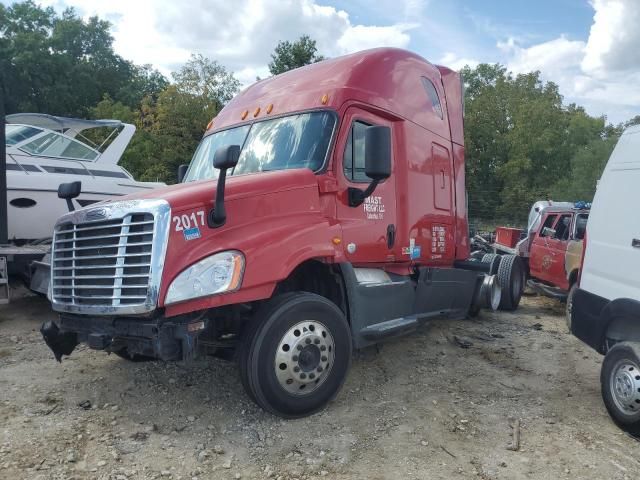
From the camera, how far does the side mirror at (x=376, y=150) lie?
477 centimetres

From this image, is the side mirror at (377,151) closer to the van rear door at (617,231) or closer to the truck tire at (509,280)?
the van rear door at (617,231)

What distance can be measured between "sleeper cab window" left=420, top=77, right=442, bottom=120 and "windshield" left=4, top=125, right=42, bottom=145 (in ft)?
20.3

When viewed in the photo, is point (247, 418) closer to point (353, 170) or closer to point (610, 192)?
point (353, 170)

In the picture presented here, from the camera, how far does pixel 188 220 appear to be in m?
4.04

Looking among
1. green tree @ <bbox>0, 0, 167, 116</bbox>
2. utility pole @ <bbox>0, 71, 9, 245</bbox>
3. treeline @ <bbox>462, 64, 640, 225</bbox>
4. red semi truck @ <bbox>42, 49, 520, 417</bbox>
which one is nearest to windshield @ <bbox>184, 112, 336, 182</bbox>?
red semi truck @ <bbox>42, 49, 520, 417</bbox>

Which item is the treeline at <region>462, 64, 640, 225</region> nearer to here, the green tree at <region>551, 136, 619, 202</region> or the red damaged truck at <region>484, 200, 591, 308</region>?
the green tree at <region>551, 136, 619, 202</region>

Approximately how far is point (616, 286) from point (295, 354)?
274 centimetres

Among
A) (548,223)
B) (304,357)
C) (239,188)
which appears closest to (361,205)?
(239,188)

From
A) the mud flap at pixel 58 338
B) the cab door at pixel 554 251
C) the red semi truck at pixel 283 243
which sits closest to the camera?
the red semi truck at pixel 283 243

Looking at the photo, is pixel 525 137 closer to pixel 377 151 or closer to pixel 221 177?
pixel 377 151

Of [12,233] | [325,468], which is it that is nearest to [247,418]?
[325,468]

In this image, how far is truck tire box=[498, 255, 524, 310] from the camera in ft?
30.6

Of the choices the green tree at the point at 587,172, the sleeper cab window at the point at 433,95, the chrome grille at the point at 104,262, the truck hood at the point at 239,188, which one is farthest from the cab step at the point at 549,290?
the green tree at the point at 587,172

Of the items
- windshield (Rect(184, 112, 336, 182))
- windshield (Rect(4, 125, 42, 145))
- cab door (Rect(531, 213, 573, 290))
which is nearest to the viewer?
windshield (Rect(184, 112, 336, 182))
